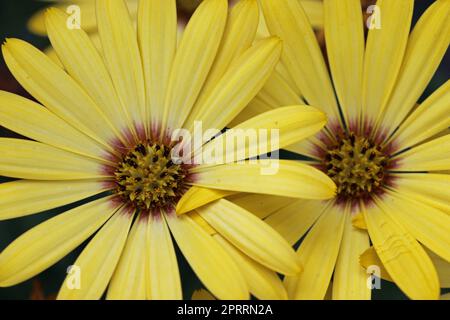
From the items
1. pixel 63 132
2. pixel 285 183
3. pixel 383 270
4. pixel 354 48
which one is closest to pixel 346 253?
Answer: pixel 383 270

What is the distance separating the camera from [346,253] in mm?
971

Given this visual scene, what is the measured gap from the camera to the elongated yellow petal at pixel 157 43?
37.6 inches

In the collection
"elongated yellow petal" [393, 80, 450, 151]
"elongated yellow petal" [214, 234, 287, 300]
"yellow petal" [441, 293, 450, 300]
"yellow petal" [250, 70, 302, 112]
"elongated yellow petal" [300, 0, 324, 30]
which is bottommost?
"yellow petal" [441, 293, 450, 300]

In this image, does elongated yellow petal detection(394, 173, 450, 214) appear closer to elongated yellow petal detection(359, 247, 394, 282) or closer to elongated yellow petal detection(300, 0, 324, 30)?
elongated yellow petal detection(359, 247, 394, 282)

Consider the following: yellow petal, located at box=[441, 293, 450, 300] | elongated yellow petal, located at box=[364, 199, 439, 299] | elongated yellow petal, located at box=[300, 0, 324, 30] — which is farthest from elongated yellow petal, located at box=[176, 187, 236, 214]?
elongated yellow petal, located at box=[300, 0, 324, 30]

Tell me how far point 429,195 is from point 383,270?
138 millimetres

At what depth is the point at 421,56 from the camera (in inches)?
39.3

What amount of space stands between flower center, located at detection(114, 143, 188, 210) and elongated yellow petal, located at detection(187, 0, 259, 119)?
14cm

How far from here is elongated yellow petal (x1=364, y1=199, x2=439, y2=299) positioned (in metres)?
0.88

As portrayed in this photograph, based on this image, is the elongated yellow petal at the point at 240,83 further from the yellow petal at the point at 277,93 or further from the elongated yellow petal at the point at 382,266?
the elongated yellow petal at the point at 382,266

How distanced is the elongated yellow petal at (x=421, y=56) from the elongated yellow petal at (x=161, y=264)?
0.39 meters

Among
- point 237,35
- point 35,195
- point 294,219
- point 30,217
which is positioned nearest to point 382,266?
point 294,219

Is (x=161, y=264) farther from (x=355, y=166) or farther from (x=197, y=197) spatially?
(x=355, y=166)
